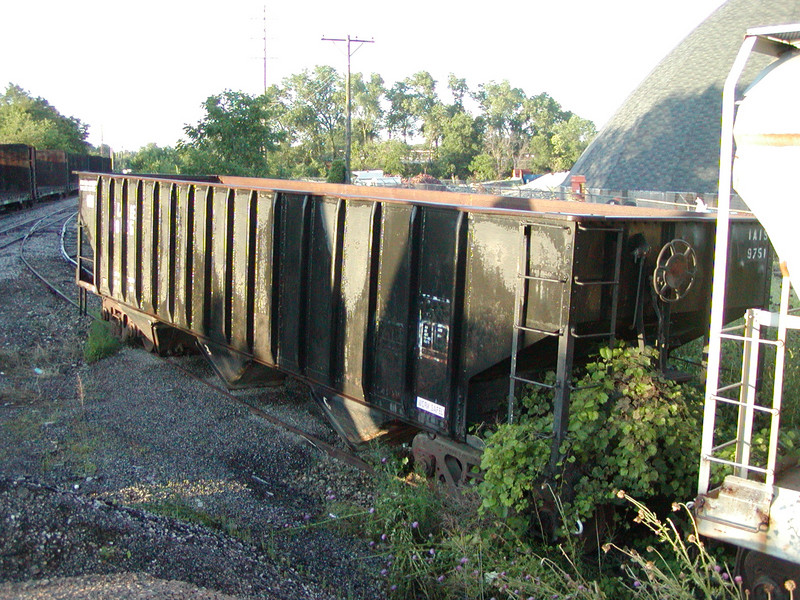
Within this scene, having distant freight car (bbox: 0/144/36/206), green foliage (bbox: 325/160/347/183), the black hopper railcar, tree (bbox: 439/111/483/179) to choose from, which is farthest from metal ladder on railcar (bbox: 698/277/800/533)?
tree (bbox: 439/111/483/179)

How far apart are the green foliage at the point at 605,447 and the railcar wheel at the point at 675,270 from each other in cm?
67

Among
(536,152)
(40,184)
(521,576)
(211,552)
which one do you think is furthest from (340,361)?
(536,152)

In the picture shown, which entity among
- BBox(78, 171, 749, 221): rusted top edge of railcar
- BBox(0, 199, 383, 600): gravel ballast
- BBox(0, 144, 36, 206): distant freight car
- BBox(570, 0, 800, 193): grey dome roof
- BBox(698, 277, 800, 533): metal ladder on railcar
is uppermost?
BBox(570, 0, 800, 193): grey dome roof

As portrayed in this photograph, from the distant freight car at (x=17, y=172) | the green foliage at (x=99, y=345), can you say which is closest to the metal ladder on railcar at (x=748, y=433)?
the green foliage at (x=99, y=345)

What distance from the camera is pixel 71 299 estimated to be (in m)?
15.4

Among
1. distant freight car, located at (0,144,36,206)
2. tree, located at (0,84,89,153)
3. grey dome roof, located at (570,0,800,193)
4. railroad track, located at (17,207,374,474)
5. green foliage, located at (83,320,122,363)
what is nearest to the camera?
railroad track, located at (17,207,374,474)

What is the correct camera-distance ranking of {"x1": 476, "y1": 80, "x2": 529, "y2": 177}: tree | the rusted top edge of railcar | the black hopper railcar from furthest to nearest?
1. {"x1": 476, "y1": 80, "x2": 529, "y2": 177}: tree
2. the black hopper railcar
3. the rusted top edge of railcar

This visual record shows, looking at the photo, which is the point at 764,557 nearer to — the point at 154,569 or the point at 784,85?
the point at 784,85

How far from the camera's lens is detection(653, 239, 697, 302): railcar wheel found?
229 inches

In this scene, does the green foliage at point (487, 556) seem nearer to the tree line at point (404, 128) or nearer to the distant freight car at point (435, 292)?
the distant freight car at point (435, 292)

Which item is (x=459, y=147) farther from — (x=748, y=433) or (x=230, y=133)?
(x=748, y=433)

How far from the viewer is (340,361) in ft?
24.5

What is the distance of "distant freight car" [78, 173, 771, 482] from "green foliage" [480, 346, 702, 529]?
0.20m

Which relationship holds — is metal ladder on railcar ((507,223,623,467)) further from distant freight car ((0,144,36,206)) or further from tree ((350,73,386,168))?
tree ((350,73,386,168))
